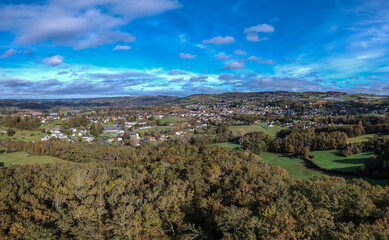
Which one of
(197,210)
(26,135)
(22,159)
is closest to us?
(197,210)

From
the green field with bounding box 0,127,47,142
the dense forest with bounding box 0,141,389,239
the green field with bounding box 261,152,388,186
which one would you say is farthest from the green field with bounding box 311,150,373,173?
the green field with bounding box 0,127,47,142

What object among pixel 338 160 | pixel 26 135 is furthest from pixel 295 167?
pixel 26 135

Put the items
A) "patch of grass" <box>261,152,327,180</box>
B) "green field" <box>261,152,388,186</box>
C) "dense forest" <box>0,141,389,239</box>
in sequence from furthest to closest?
"patch of grass" <box>261,152,327,180</box>, "green field" <box>261,152,388,186</box>, "dense forest" <box>0,141,389,239</box>

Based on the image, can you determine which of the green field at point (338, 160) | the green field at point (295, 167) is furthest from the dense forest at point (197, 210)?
the green field at point (338, 160)

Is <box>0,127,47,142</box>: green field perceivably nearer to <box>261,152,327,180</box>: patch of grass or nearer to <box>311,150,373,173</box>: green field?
<box>261,152,327,180</box>: patch of grass

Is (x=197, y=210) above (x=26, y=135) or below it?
above

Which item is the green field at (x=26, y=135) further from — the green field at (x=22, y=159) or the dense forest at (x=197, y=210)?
the dense forest at (x=197, y=210)

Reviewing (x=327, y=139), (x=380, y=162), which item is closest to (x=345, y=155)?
(x=327, y=139)

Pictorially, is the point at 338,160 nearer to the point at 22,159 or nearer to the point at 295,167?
the point at 295,167

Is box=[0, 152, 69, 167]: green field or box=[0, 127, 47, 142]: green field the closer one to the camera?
box=[0, 152, 69, 167]: green field
